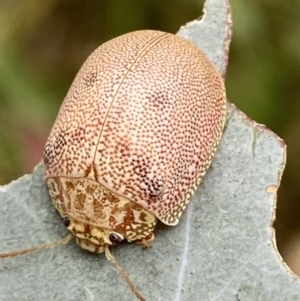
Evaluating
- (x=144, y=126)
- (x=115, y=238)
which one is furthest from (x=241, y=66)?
(x=115, y=238)

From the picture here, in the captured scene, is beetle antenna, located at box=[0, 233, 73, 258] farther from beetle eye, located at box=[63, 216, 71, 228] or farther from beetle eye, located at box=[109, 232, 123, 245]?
beetle eye, located at box=[109, 232, 123, 245]

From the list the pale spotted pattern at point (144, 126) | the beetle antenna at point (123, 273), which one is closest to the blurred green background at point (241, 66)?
the pale spotted pattern at point (144, 126)

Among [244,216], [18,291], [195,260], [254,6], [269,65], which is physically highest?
[254,6]

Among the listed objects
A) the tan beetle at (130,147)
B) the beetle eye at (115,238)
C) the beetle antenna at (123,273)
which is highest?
the tan beetle at (130,147)

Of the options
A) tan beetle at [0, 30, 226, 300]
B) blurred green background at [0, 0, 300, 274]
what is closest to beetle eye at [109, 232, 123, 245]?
tan beetle at [0, 30, 226, 300]

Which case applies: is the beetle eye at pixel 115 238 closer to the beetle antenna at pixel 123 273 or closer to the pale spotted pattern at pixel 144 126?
the beetle antenna at pixel 123 273

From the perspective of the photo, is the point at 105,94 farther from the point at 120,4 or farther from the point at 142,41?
the point at 120,4

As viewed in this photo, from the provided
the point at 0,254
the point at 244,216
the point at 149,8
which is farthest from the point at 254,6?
the point at 0,254

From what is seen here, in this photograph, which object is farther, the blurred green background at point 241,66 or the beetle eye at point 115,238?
the blurred green background at point 241,66
